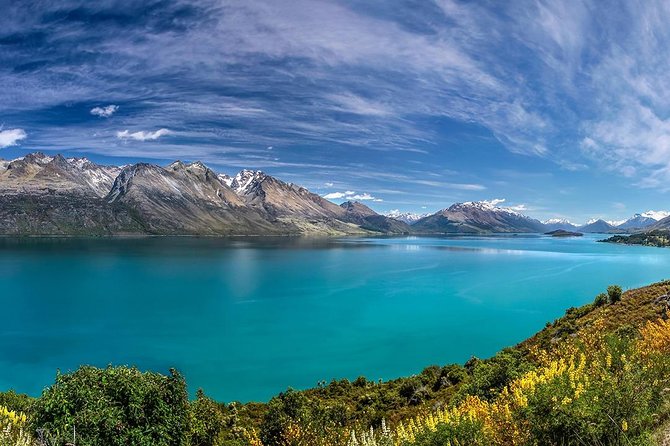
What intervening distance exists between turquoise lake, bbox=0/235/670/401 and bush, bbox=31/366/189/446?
2836 cm

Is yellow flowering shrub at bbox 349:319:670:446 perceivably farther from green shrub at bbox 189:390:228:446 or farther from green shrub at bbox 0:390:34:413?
green shrub at bbox 0:390:34:413

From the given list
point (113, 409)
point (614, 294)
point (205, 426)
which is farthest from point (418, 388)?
point (113, 409)

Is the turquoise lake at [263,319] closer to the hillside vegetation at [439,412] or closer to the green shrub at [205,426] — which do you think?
the green shrub at [205,426]

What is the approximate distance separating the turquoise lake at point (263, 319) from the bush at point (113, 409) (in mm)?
28364

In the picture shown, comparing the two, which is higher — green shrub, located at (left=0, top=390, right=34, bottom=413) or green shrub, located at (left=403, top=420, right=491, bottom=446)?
green shrub, located at (left=403, top=420, right=491, bottom=446)

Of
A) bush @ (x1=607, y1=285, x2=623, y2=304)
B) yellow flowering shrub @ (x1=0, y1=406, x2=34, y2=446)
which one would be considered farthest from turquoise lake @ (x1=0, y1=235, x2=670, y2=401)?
yellow flowering shrub @ (x1=0, y1=406, x2=34, y2=446)

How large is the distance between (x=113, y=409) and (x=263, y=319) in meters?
65.6

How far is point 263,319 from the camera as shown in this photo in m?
82.6

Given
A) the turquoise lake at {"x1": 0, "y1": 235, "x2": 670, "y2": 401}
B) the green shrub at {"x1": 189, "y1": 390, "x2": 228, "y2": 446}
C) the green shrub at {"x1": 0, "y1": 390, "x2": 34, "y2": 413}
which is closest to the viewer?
the green shrub at {"x1": 189, "y1": 390, "x2": 228, "y2": 446}

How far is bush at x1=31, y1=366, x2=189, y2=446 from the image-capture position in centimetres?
1744

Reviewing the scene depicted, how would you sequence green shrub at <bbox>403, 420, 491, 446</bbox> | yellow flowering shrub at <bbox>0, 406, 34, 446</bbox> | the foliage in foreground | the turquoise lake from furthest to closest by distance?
the turquoise lake < green shrub at <bbox>403, 420, 491, 446</bbox> < yellow flowering shrub at <bbox>0, 406, 34, 446</bbox> < the foliage in foreground

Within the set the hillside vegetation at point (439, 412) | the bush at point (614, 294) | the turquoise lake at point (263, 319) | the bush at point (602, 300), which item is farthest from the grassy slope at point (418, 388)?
the turquoise lake at point (263, 319)

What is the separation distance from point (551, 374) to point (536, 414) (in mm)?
4470

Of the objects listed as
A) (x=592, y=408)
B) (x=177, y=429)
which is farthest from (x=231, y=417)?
(x=592, y=408)
